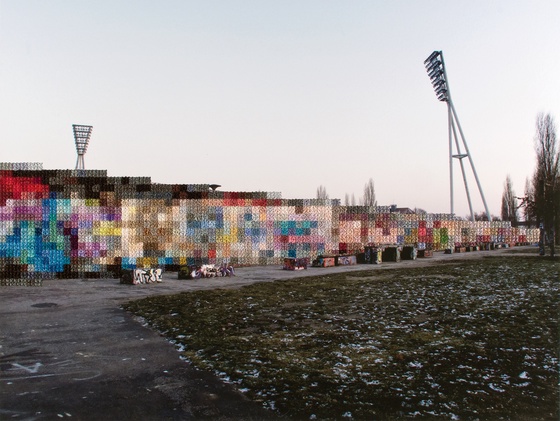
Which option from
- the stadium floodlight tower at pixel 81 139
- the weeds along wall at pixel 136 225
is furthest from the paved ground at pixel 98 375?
the stadium floodlight tower at pixel 81 139

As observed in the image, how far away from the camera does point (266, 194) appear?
103 feet

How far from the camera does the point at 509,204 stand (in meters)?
82.9

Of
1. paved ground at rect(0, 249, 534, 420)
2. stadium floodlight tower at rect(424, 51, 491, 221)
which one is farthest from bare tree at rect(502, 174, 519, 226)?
paved ground at rect(0, 249, 534, 420)

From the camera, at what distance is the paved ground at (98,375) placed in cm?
559

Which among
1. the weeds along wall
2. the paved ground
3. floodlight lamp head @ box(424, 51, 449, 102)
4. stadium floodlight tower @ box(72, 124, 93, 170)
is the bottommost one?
the paved ground

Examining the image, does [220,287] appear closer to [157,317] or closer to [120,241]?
[157,317]

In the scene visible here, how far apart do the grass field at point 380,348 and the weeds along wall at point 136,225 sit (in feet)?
35.9

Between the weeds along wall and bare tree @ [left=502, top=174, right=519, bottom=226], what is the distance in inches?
2388

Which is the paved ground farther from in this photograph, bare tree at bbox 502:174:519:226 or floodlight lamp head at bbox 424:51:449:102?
bare tree at bbox 502:174:519:226

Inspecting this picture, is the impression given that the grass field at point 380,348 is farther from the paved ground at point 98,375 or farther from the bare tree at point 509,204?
the bare tree at point 509,204

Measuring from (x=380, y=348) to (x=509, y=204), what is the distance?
86.8 m

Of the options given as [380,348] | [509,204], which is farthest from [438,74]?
[380,348]

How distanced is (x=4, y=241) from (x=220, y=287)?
1285 centimetres

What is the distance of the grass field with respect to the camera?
18.8ft
